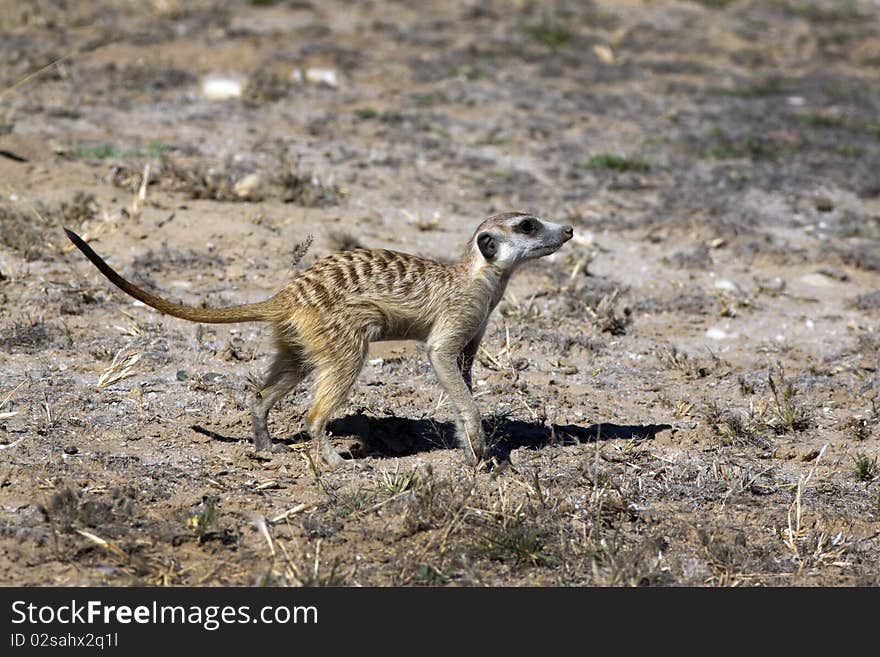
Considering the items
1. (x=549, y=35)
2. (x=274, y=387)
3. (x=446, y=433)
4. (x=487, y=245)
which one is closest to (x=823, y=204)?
(x=487, y=245)

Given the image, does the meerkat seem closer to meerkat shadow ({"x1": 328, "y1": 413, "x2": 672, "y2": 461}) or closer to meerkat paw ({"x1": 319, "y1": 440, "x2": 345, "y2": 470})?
meerkat paw ({"x1": 319, "y1": 440, "x2": 345, "y2": 470})

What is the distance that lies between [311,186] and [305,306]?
3.74 meters

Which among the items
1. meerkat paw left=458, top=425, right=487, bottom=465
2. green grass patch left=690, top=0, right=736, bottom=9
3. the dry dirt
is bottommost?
green grass patch left=690, top=0, right=736, bottom=9

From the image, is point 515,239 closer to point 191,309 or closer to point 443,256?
point 191,309

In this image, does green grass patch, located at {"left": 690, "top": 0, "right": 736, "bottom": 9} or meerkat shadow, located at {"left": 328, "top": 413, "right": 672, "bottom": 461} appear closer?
meerkat shadow, located at {"left": 328, "top": 413, "right": 672, "bottom": 461}

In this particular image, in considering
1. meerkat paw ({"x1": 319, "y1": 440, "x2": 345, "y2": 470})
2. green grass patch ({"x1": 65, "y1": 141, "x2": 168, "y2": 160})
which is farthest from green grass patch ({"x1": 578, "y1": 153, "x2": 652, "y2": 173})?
meerkat paw ({"x1": 319, "y1": 440, "x2": 345, "y2": 470})

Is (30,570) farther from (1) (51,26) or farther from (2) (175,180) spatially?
(1) (51,26)

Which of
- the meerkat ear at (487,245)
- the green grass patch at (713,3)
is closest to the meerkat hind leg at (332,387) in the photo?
the meerkat ear at (487,245)

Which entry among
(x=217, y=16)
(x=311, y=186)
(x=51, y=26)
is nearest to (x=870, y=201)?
(x=311, y=186)

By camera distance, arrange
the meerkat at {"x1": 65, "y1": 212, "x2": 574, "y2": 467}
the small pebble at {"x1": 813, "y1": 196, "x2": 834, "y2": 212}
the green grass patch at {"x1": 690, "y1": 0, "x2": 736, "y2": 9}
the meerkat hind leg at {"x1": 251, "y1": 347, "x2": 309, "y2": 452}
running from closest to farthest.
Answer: the meerkat at {"x1": 65, "y1": 212, "x2": 574, "y2": 467}
the meerkat hind leg at {"x1": 251, "y1": 347, "x2": 309, "y2": 452}
the small pebble at {"x1": 813, "y1": 196, "x2": 834, "y2": 212}
the green grass patch at {"x1": 690, "y1": 0, "x2": 736, "y2": 9}

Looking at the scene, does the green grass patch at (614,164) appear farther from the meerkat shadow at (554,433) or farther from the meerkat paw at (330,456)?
the meerkat paw at (330,456)

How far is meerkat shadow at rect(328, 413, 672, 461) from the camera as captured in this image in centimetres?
540

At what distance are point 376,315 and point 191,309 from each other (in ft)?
2.78

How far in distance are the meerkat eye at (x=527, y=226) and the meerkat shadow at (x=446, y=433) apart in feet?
3.23
